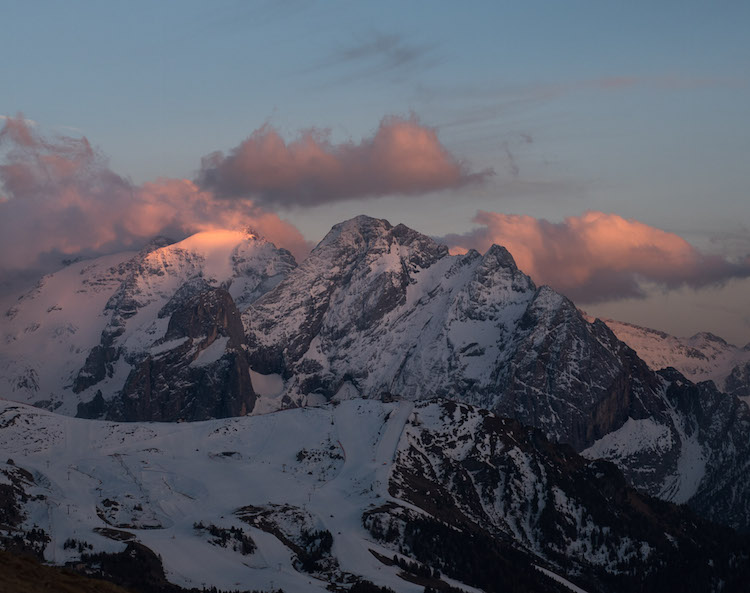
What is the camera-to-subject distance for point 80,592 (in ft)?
559

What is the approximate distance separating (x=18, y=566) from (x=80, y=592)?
9.46 metres

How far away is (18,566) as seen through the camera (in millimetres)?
172625
